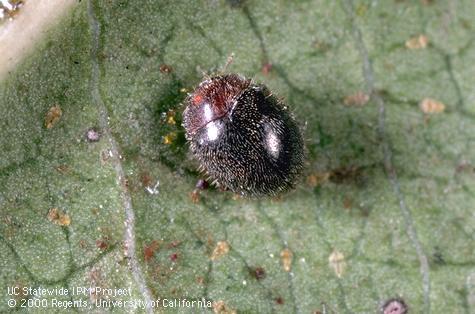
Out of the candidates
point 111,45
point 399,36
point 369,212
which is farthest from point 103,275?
point 399,36

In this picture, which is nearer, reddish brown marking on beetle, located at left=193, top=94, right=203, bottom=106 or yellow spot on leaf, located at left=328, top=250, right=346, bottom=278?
reddish brown marking on beetle, located at left=193, top=94, right=203, bottom=106

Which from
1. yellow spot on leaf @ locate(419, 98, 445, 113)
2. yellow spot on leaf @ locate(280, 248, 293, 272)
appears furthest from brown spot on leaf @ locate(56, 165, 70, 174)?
yellow spot on leaf @ locate(419, 98, 445, 113)

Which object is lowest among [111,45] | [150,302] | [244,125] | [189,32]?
[150,302]

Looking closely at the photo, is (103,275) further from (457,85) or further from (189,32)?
(457,85)

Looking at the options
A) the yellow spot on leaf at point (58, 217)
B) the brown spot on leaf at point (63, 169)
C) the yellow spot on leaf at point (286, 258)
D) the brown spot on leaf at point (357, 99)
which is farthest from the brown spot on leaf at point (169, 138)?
the brown spot on leaf at point (357, 99)

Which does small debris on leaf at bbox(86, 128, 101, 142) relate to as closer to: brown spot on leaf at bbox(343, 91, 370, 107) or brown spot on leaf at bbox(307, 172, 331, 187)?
brown spot on leaf at bbox(307, 172, 331, 187)

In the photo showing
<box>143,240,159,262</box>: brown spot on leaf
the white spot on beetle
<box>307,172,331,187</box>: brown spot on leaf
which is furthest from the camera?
<box>307,172,331,187</box>: brown spot on leaf
